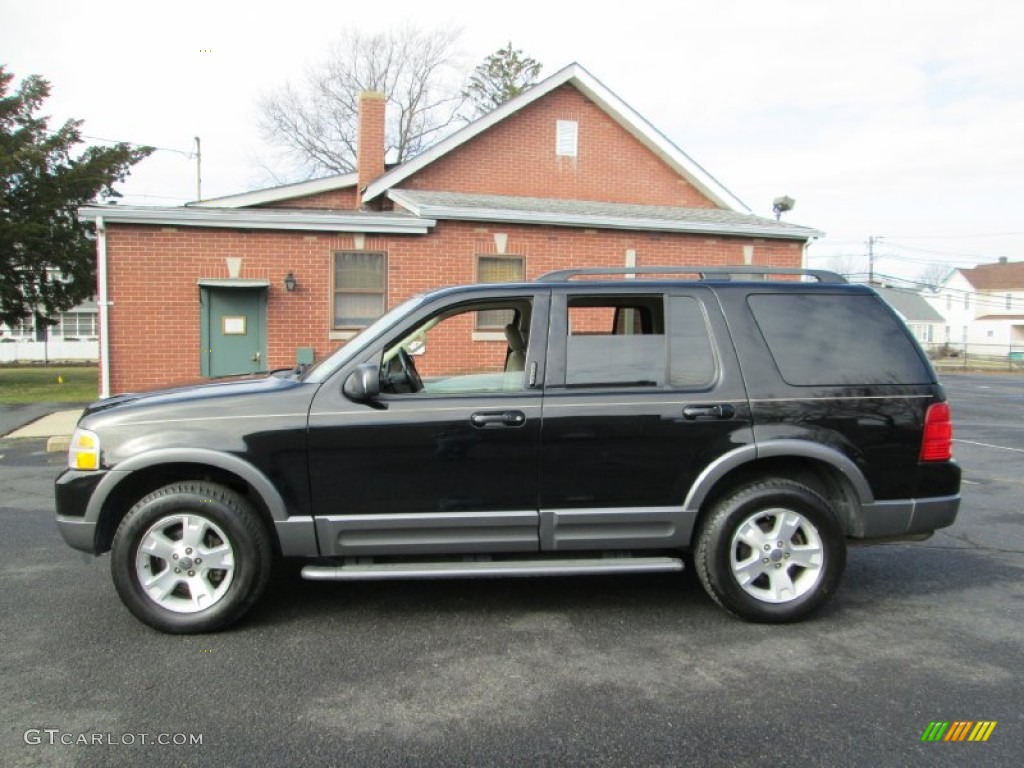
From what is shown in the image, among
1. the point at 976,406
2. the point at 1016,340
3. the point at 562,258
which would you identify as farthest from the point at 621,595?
the point at 1016,340

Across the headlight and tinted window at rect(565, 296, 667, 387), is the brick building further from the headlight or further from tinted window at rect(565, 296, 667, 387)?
the headlight

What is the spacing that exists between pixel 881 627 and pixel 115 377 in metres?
11.6

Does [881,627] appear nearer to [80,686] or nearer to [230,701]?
[230,701]

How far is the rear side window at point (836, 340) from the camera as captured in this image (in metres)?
4.19

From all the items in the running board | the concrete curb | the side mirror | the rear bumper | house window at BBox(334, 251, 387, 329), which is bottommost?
the concrete curb

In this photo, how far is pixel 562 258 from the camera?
1395 centimetres

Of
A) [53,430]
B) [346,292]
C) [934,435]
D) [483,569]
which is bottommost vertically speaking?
[53,430]

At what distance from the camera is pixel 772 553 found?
13.3 feet

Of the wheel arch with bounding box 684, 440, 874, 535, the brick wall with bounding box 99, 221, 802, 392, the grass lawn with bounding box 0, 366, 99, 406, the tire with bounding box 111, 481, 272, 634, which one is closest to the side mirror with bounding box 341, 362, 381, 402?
the tire with bounding box 111, 481, 272, 634

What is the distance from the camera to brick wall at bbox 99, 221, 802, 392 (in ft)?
39.6

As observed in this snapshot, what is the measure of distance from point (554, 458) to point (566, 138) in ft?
48.1

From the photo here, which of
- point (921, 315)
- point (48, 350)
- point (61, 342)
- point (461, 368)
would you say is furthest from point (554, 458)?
point (921, 315)

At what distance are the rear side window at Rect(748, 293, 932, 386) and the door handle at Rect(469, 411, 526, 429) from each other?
4.85ft

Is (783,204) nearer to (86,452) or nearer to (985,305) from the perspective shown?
(86,452)
